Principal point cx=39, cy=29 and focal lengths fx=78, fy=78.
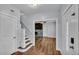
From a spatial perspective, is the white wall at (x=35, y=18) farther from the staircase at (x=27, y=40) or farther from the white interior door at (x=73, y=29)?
the white interior door at (x=73, y=29)

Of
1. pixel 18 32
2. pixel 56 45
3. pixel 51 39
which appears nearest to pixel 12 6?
pixel 18 32

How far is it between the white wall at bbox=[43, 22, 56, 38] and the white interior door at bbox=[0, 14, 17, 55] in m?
0.59

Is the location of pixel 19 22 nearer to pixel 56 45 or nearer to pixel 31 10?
pixel 31 10

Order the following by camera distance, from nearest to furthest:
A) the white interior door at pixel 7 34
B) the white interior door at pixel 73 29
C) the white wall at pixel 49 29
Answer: the white interior door at pixel 73 29 → the white interior door at pixel 7 34 → the white wall at pixel 49 29

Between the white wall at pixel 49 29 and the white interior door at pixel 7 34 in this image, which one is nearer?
the white interior door at pixel 7 34

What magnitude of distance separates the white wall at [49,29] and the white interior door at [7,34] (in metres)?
0.59

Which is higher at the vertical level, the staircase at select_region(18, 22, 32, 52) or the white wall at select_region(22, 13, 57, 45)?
the white wall at select_region(22, 13, 57, 45)

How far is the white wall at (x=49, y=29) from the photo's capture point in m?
1.53

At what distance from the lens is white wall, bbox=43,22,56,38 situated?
153 cm

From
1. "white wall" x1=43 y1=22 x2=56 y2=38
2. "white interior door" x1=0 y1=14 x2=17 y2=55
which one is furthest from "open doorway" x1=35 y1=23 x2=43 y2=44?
"white interior door" x1=0 y1=14 x2=17 y2=55

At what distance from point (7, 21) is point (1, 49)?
49cm

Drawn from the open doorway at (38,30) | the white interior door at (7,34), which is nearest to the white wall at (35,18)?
the open doorway at (38,30)

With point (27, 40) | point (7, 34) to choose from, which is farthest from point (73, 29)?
point (7, 34)

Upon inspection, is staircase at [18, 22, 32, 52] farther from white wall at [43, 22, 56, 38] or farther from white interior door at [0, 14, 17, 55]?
white wall at [43, 22, 56, 38]
